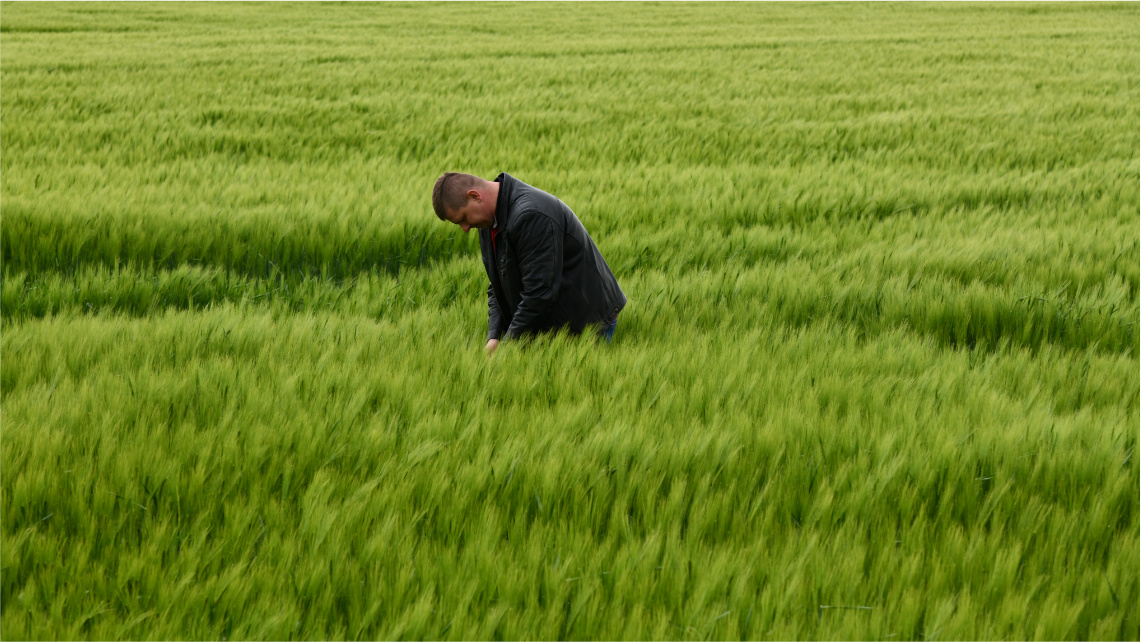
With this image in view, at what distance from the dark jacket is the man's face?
11cm

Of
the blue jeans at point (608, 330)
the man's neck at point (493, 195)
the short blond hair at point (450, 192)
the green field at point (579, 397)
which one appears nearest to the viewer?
the green field at point (579, 397)

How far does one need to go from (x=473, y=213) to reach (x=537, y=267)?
348 millimetres

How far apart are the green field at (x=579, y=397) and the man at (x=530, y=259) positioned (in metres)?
0.21

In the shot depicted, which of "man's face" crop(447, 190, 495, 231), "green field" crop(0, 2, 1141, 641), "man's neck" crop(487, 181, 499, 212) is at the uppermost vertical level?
"man's neck" crop(487, 181, 499, 212)

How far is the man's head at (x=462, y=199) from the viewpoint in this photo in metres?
3.07

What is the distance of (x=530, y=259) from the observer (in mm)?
3242

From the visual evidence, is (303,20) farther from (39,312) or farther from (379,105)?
(39,312)

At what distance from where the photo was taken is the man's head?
3.07 metres

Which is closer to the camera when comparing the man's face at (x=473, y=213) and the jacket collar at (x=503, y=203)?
the man's face at (x=473, y=213)

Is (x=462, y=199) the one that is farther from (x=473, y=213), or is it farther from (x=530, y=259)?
(x=530, y=259)

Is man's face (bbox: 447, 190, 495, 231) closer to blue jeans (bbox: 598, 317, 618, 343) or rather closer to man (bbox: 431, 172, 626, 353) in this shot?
man (bbox: 431, 172, 626, 353)

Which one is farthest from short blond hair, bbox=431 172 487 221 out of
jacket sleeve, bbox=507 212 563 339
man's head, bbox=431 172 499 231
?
jacket sleeve, bbox=507 212 563 339

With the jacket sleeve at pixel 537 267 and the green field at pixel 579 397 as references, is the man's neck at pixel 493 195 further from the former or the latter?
the green field at pixel 579 397

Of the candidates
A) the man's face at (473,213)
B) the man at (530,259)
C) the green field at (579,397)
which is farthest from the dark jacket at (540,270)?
the green field at (579,397)
